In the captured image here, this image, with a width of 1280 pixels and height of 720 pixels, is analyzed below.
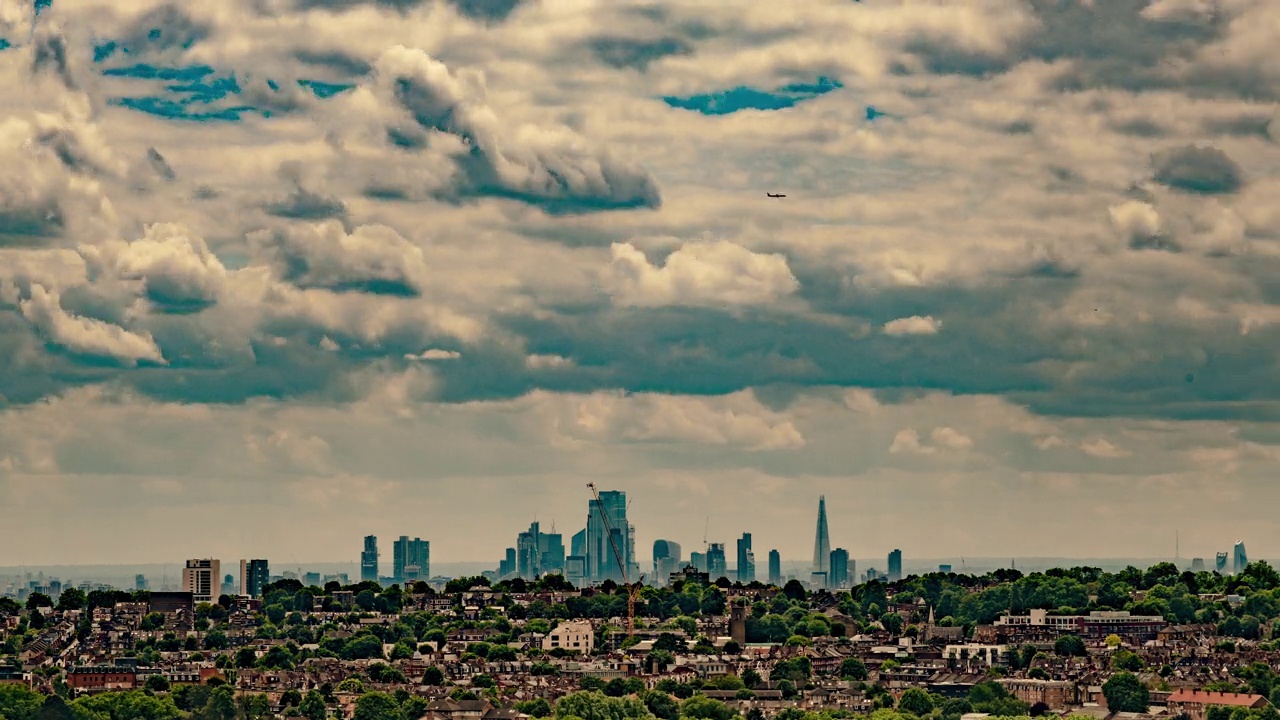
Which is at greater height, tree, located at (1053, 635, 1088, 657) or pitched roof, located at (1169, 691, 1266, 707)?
tree, located at (1053, 635, 1088, 657)

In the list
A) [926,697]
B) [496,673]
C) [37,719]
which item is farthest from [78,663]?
[926,697]

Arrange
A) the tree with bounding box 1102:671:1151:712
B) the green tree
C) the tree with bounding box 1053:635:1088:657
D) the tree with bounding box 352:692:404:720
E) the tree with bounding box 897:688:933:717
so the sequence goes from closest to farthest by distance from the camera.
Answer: the tree with bounding box 352:692:404:720 < the green tree < the tree with bounding box 1102:671:1151:712 < the tree with bounding box 897:688:933:717 < the tree with bounding box 1053:635:1088:657

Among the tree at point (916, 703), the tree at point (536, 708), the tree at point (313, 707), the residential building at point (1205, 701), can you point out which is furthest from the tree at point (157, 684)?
the residential building at point (1205, 701)

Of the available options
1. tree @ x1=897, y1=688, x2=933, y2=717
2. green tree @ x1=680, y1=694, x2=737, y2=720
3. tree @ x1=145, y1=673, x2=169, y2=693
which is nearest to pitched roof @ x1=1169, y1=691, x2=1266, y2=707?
tree @ x1=897, y1=688, x2=933, y2=717

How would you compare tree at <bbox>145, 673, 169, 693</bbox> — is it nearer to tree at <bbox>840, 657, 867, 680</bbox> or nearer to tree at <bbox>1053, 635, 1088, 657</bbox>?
tree at <bbox>840, 657, 867, 680</bbox>

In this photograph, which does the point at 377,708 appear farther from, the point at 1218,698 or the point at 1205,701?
the point at 1218,698

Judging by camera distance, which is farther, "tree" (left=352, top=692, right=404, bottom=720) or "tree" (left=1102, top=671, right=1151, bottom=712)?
"tree" (left=1102, top=671, right=1151, bottom=712)

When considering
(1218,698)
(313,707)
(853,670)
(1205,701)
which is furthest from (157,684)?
(1218,698)
